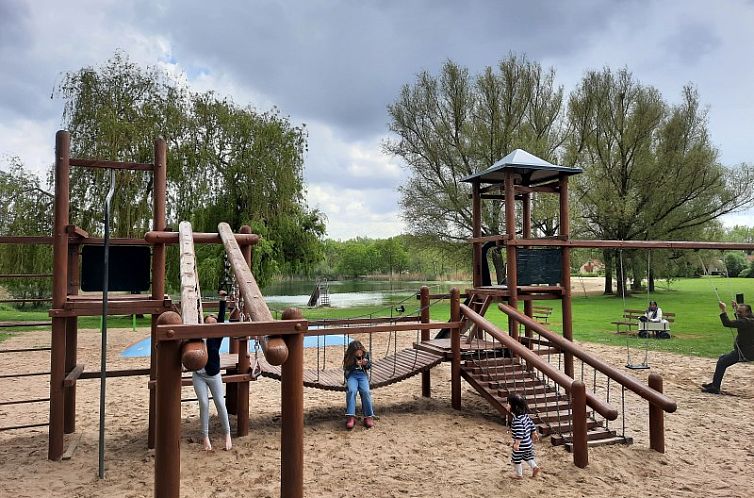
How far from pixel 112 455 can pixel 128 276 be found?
1.91m

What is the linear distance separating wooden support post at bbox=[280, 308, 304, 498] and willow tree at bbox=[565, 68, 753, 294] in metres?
28.3

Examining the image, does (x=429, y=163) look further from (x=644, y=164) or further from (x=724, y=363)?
(x=724, y=363)

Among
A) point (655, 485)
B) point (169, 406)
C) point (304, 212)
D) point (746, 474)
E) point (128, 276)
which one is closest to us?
point (169, 406)

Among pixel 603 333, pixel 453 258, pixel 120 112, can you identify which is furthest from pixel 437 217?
pixel 120 112

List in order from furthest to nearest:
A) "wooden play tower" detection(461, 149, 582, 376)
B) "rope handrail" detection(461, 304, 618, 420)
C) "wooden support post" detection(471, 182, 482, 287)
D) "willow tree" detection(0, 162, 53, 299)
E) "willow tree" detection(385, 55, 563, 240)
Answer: "willow tree" detection(385, 55, 563, 240), "willow tree" detection(0, 162, 53, 299), "wooden support post" detection(471, 182, 482, 287), "wooden play tower" detection(461, 149, 582, 376), "rope handrail" detection(461, 304, 618, 420)

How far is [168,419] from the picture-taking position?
102 inches

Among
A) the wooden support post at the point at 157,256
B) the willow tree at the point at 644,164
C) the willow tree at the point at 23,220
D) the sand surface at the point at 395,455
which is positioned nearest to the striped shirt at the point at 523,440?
the sand surface at the point at 395,455

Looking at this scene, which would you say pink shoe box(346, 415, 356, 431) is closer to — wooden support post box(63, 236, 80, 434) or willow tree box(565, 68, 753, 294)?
wooden support post box(63, 236, 80, 434)

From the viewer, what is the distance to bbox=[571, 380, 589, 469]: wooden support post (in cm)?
501

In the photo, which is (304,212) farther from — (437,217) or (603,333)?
(603,333)

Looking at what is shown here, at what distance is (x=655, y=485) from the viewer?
4.62 metres

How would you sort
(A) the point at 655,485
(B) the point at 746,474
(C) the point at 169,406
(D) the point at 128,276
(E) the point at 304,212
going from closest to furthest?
(C) the point at 169,406 → (A) the point at 655,485 → (B) the point at 746,474 → (D) the point at 128,276 → (E) the point at 304,212

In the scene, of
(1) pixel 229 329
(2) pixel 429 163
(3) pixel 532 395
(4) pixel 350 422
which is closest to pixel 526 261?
(3) pixel 532 395

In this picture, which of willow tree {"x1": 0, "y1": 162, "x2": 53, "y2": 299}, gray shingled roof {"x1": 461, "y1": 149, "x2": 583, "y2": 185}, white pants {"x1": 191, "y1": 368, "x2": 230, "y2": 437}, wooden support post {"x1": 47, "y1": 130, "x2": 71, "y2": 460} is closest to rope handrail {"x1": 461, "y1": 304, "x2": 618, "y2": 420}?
gray shingled roof {"x1": 461, "y1": 149, "x2": 583, "y2": 185}
